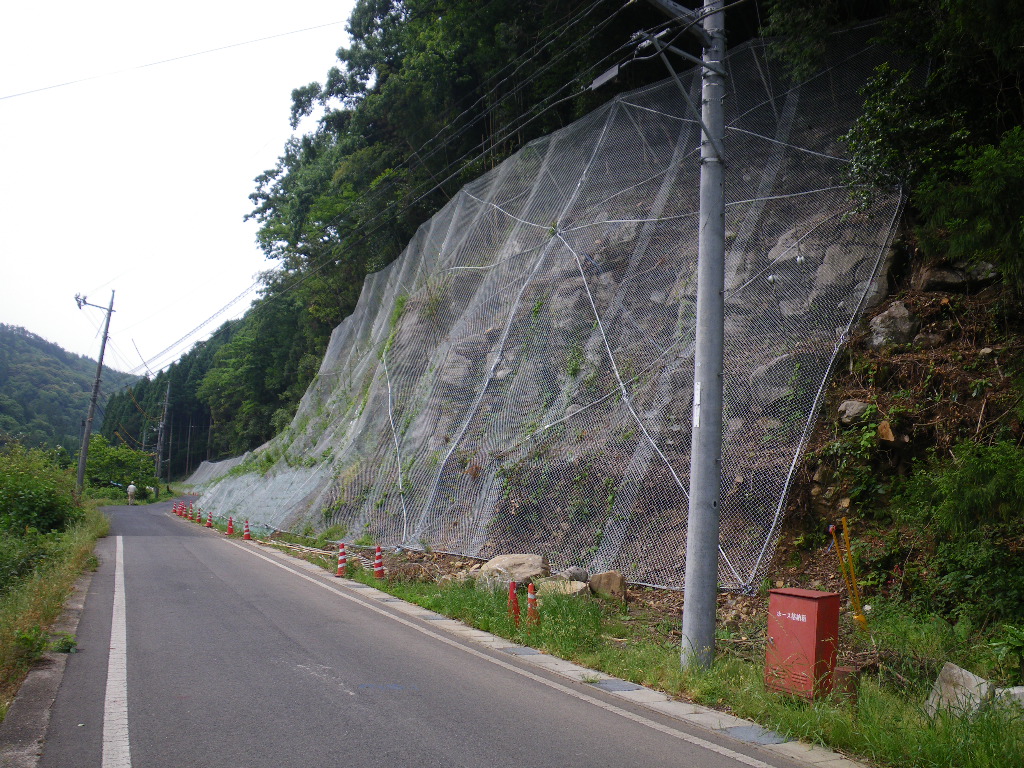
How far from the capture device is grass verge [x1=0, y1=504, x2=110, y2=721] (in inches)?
226

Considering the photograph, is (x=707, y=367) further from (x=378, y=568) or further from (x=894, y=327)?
(x=378, y=568)

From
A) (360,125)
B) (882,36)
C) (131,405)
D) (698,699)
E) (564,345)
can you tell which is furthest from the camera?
(131,405)

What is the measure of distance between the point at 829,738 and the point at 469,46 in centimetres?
2222

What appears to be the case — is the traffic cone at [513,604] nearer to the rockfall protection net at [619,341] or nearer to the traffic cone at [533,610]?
the traffic cone at [533,610]

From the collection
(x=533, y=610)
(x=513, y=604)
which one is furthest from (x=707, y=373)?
(x=513, y=604)

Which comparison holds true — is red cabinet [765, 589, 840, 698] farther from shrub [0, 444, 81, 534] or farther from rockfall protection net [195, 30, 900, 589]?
shrub [0, 444, 81, 534]

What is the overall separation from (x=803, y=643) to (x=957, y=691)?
1.00m

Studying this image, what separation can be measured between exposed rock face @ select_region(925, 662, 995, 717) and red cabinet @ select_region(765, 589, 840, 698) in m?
0.66

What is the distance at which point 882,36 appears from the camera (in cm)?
1041

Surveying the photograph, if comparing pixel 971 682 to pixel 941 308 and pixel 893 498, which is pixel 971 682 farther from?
pixel 941 308

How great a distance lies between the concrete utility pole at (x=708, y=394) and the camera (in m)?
6.08

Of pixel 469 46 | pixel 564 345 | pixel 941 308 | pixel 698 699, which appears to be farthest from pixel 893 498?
pixel 469 46

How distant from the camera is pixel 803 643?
17.2 feet

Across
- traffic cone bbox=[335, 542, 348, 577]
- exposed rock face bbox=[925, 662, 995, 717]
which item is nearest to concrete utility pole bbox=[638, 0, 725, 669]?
exposed rock face bbox=[925, 662, 995, 717]
